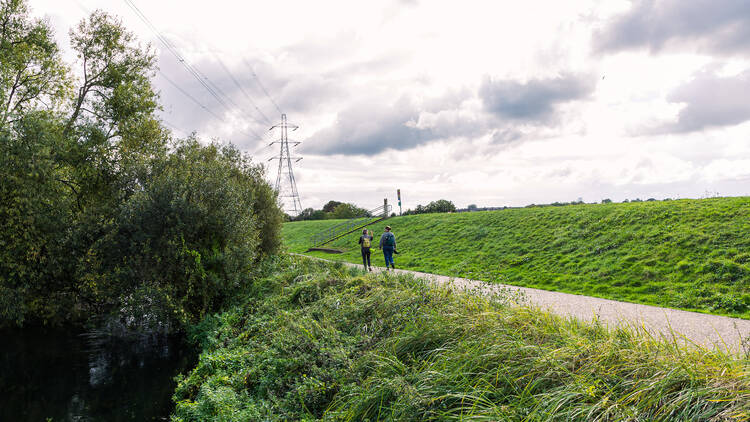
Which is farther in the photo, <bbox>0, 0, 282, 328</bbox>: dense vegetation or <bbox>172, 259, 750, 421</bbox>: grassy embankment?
<bbox>0, 0, 282, 328</bbox>: dense vegetation

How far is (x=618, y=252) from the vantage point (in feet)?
49.0

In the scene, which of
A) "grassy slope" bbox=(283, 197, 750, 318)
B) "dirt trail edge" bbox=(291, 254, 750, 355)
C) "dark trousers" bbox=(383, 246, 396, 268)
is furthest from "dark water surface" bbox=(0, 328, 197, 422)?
"dark trousers" bbox=(383, 246, 396, 268)

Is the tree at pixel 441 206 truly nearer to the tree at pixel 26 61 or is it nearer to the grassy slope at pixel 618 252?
the grassy slope at pixel 618 252

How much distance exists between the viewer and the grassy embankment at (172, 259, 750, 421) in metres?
3.72

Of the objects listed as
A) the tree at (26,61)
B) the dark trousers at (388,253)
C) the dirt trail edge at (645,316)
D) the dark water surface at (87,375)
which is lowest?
the dark water surface at (87,375)

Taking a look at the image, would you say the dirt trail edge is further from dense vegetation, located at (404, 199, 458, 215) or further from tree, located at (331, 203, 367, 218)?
tree, located at (331, 203, 367, 218)

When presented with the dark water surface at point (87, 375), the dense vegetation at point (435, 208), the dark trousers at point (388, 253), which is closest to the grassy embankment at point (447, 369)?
the dark water surface at point (87, 375)

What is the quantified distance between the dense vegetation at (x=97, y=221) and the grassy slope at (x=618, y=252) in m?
7.94

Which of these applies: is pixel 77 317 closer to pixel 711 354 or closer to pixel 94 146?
pixel 94 146

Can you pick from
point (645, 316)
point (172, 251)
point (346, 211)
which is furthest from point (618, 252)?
point (346, 211)

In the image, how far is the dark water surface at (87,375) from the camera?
8.31 m

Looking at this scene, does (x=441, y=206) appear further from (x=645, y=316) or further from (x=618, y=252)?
(x=645, y=316)

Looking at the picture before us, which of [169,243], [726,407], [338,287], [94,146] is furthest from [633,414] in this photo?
[94,146]

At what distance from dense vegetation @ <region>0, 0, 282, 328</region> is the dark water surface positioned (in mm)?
849
